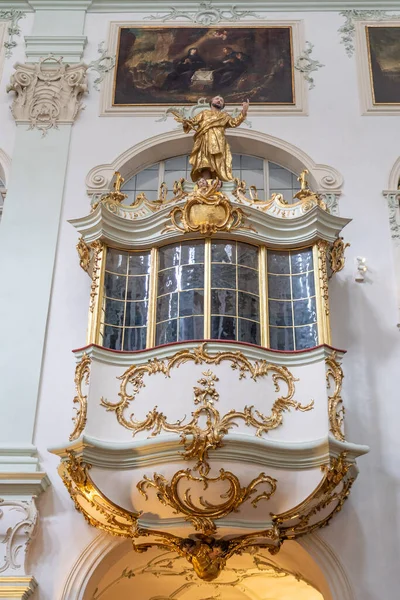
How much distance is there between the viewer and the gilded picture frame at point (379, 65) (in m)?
14.0

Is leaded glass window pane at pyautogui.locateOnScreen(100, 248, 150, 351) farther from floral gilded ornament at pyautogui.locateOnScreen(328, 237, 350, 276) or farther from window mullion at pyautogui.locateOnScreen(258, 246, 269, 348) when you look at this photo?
floral gilded ornament at pyautogui.locateOnScreen(328, 237, 350, 276)

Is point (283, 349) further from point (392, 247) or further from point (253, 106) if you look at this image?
point (253, 106)

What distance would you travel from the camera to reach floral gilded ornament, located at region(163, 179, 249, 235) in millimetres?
11164

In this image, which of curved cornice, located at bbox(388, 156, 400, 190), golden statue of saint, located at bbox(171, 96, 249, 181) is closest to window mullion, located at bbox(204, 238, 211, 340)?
golden statue of saint, located at bbox(171, 96, 249, 181)

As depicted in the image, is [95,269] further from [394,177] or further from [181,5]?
[181,5]

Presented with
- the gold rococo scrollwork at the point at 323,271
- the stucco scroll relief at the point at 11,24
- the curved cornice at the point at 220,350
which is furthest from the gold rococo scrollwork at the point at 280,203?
the stucco scroll relief at the point at 11,24

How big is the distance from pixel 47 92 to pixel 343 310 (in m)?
6.13

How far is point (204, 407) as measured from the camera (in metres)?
9.84

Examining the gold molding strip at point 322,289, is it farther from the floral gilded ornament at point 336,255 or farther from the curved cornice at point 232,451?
the curved cornice at point 232,451

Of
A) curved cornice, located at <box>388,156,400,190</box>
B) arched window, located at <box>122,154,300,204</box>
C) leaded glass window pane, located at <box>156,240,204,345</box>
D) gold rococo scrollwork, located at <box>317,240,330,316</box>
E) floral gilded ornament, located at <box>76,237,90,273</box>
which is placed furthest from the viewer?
arched window, located at <box>122,154,300,204</box>

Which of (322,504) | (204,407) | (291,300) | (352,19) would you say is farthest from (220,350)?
(352,19)

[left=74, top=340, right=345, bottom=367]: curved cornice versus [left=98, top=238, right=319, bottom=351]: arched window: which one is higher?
[left=98, top=238, right=319, bottom=351]: arched window

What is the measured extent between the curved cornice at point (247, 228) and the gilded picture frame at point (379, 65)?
11.1 ft

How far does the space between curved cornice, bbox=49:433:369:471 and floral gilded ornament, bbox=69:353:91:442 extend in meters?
0.33
